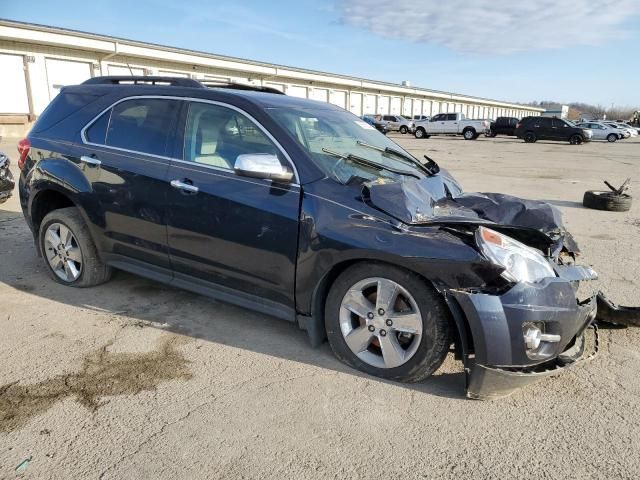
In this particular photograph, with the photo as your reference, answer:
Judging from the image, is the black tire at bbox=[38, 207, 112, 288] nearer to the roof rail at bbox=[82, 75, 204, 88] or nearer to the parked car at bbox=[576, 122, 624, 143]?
the roof rail at bbox=[82, 75, 204, 88]

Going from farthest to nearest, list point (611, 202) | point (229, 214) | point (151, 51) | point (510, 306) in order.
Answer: point (151, 51) < point (611, 202) < point (229, 214) < point (510, 306)

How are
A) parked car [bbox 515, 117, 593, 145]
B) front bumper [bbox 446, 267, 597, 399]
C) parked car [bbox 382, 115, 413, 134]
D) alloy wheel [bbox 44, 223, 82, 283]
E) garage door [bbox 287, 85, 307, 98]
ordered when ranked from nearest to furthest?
front bumper [bbox 446, 267, 597, 399], alloy wheel [bbox 44, 223, 82, 283], parked car [bbox 515, 117, 593, 145], garage door [bbox 287, 85, 307, 98], parked car [bbox 382, 115, 413, 134]

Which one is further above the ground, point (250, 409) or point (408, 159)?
point (408, 159)

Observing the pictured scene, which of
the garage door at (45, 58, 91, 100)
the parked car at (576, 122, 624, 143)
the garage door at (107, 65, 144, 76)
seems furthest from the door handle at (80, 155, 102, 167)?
the parked car at (576, 122, 624, 143)

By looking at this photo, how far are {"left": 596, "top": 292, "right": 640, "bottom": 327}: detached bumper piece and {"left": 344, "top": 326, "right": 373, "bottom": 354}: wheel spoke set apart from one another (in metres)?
1.75

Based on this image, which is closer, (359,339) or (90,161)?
(359,339)

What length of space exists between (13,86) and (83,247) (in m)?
24.8

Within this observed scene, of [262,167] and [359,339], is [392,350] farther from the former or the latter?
[262,167]

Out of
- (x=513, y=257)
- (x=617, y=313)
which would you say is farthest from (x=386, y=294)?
(x=617, y=313)

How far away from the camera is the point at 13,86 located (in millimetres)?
24094

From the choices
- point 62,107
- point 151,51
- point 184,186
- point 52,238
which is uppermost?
point 151,51

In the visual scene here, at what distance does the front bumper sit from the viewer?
8.75ft

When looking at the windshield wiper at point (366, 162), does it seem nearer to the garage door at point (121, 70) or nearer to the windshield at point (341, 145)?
the windshield at point (341, 145)

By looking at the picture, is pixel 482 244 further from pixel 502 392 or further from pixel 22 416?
pixel 22 416
